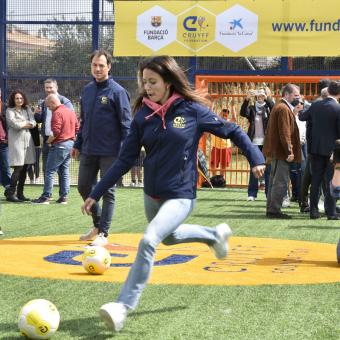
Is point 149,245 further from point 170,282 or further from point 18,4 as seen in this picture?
point 18,4

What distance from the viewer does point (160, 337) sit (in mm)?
5227

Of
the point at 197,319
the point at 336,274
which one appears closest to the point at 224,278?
the point at 336,274

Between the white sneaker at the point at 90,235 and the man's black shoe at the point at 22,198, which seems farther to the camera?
the man's black shoe at the point at 22,198

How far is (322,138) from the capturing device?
12.1 meters

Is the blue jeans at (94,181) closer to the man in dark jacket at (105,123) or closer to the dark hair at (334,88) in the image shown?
the man in dark jacket at (105,123)

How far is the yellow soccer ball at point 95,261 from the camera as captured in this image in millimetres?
7434

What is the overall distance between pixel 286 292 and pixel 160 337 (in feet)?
5.92

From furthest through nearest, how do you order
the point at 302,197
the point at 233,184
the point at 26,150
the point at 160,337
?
the point at 233,184
the point at 26,150
the point at 302,197
the point at 160,337

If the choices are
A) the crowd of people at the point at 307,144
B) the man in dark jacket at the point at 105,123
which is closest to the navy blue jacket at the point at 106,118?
the man in dark jacket at the point at 105,123

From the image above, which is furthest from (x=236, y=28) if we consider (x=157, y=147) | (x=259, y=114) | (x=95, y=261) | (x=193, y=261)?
(x=157, y=147)

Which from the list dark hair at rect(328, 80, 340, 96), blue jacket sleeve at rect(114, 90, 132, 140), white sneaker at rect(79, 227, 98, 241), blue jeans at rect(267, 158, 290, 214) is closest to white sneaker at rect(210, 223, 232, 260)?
blue jacket sleeve at rect(114, 90, 132, 140)

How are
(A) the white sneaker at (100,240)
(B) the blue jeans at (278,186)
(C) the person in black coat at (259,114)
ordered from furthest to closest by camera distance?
(C) the person in black coat at (259,114)
(B) the blue jeans at (278,186)
(A) the white sneaker at (100,240)

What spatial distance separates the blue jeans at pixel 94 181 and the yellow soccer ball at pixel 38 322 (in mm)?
4097

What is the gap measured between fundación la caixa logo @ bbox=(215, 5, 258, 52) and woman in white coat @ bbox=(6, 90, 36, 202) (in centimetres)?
481
